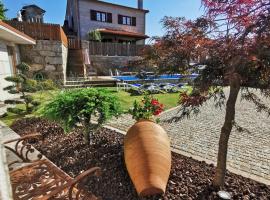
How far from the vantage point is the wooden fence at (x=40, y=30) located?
12.1m

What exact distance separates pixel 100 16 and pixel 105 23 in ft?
3.44

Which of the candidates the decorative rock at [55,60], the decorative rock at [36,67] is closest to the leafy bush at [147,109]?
the decorative rock at [55,60]

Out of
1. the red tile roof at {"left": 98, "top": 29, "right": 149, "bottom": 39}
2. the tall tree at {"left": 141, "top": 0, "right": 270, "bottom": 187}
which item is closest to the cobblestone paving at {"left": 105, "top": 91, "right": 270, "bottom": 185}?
the tall tree at {"left": 141, "top": 0, "right": 270, "bottom": 187}

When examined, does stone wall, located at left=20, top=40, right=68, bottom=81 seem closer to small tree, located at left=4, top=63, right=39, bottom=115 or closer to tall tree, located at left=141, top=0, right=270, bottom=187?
small tree, located at left=4, top=63, right=39, bottom=115

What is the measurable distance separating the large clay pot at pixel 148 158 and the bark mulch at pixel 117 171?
22cm

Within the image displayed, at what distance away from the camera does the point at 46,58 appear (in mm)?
12672

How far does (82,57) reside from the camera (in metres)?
17.3

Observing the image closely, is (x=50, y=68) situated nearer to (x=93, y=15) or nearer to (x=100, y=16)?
(x=93, y=15)

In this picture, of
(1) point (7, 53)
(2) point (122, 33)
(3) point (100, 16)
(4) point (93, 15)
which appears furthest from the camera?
(2) point (122, 33)

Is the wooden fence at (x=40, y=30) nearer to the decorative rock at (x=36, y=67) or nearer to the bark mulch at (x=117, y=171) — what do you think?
the decorative rock at (x=36, y=67)

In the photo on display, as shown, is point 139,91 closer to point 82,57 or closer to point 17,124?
point 17,124

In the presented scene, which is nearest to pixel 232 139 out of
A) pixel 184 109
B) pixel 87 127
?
pixel 184 109

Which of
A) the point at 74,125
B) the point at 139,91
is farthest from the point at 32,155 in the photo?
the point at 139,91

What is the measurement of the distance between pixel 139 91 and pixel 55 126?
6.55m
